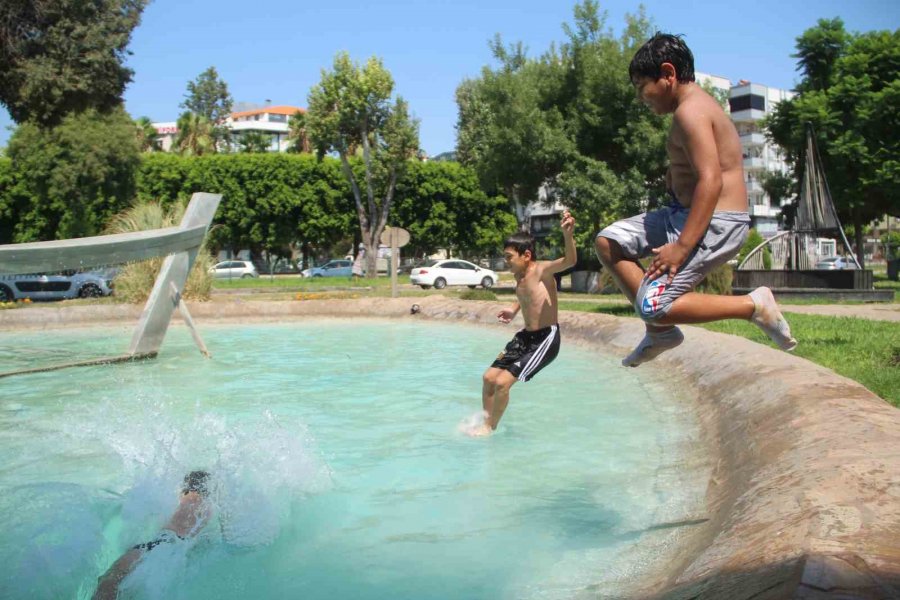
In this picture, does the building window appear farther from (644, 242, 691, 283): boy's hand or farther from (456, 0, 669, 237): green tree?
(644, 242, 691, 283): boy's hand

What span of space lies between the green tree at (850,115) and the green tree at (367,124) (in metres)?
19.6

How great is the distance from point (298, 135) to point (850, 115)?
139 ft

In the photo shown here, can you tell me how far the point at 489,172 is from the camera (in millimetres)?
28266

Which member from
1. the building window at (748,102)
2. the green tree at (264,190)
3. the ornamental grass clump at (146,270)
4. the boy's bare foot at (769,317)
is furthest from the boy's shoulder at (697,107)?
the building window at (748,102)

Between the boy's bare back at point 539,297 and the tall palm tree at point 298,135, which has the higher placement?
the tall palm tree at point 298,135

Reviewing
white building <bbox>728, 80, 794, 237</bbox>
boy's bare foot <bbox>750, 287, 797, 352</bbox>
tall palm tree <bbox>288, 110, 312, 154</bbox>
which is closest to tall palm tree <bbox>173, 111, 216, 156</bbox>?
tall palm tree <bbox>288, 110, 312, 154</bbox>

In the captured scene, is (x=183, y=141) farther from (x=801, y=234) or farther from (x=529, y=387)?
(x=529, y=387)

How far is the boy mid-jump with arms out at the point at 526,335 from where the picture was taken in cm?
620

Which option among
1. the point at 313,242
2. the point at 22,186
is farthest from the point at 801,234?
the point at 22,186

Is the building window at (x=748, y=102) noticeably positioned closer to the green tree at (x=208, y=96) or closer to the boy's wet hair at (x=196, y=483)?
the green tree at (x=208, y=96)

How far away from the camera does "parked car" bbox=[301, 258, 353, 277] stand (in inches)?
1879

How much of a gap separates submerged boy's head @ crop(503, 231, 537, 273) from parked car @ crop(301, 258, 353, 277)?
137 ft

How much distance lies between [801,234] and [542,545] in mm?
19126

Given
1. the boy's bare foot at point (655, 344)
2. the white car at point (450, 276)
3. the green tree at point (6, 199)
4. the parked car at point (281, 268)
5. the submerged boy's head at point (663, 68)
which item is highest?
the green tree at point (6, 199)
